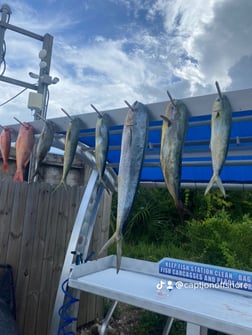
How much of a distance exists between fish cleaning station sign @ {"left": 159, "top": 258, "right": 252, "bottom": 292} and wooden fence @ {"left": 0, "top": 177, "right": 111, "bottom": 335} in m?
1.24

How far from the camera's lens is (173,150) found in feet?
4.20

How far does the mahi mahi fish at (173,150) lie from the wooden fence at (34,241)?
5.65ft

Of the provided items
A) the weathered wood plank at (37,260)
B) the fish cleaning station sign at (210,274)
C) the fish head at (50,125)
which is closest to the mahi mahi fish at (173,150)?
the fish head at (50,125)

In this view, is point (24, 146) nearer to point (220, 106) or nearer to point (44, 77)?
point (220, 106)

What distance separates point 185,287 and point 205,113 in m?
1.33

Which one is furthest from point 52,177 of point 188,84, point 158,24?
point 158,24

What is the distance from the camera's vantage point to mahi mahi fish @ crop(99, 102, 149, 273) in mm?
1393

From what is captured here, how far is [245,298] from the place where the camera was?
6.22ft

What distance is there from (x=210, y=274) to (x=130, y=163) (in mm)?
1242

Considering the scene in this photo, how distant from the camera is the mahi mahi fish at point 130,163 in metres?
1.39

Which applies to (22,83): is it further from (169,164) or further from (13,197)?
(169,164)

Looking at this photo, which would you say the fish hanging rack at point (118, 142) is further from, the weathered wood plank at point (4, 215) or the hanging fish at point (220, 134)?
the weathered wood plank at point (4, 215)

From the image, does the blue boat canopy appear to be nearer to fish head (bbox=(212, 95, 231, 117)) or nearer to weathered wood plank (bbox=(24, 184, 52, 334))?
fish head (bbox=(212, 95, 231, 117))

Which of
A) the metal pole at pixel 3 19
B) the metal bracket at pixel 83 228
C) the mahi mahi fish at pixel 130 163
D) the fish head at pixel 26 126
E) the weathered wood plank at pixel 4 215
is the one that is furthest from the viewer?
the metal pole at pixel 3 19
